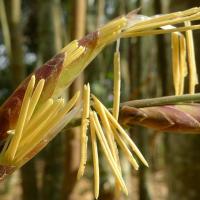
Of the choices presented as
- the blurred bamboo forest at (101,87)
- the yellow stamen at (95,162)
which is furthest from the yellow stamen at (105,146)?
the blurred bamboo forest at (101,87)

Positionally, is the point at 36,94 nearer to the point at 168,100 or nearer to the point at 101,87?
the point at 168,100

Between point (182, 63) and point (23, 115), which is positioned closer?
point (23, 115)

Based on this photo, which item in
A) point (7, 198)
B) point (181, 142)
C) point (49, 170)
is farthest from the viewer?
point (7, 198)

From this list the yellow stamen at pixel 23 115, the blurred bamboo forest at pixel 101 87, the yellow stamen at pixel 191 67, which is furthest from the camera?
the blurred bamboo forest at pixel 101 87

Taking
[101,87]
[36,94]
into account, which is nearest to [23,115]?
[36,94]

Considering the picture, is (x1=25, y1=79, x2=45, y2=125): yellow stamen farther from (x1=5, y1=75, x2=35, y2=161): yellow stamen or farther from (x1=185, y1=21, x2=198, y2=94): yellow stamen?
(x1=185, y1=21, x2=198, y2=94): yellow stamen

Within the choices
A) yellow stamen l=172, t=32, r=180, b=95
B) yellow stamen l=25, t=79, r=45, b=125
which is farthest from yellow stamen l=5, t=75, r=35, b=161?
yellow stamen l=172, t=32, r=180, b=95

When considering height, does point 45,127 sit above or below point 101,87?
above

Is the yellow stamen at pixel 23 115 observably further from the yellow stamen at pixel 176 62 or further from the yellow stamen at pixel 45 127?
the yellow stamen at pixel 176 62

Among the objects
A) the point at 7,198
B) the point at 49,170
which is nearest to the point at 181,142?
the point at 49,170

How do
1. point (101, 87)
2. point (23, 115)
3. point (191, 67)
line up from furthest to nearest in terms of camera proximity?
point (101, 87) → point (191, 67) → point (23, 115)

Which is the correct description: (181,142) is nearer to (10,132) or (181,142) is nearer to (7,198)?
(10,132)
